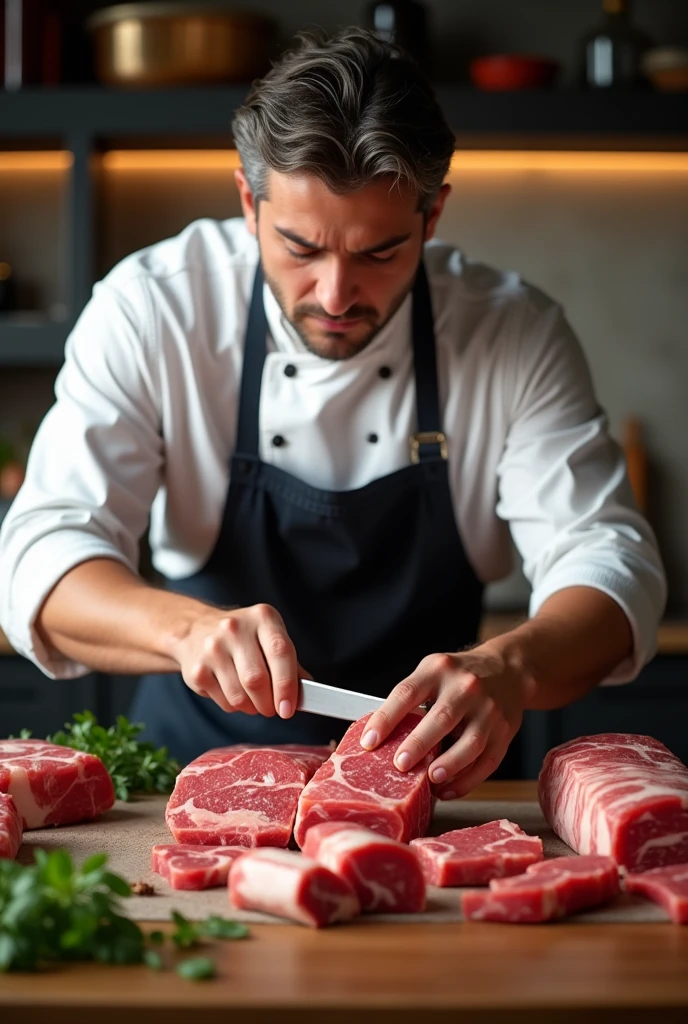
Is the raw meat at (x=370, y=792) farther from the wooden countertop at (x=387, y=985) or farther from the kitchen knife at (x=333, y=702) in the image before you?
the wooden countertop at (x=387, y=985)

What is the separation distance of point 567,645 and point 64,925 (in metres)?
0.96

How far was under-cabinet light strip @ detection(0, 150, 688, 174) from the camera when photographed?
3.84m

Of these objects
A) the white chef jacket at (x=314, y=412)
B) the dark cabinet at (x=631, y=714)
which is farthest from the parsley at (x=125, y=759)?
the dark cabinet at (x=631, y=714)

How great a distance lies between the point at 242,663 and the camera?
5.38ft

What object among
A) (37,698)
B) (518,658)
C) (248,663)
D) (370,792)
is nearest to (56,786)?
(248,663)

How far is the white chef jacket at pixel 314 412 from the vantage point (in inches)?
85.9

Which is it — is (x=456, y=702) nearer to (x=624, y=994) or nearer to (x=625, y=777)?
(x=625, y=777)

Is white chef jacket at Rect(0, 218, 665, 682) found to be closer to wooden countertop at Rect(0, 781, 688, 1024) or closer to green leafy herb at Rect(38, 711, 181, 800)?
green leafy herb at Rect(38, 711, 181, 800)

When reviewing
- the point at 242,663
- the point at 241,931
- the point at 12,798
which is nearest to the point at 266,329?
the point at 242,663

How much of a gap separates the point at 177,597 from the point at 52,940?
74 cm

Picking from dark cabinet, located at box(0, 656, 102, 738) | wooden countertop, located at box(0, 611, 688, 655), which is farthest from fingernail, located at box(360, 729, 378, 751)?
dark cabinet, located at box(0, 656, 102, 738)

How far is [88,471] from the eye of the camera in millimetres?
2113

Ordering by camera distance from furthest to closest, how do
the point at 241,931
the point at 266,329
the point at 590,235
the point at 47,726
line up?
the point at 590,235 → the point at 47,726 → the point at 266,329 → the point at 241,931

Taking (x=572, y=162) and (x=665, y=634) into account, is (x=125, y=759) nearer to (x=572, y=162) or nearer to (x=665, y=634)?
(x=665, y=634)
